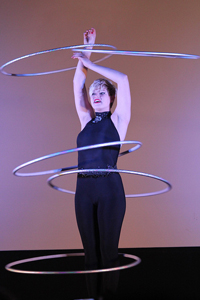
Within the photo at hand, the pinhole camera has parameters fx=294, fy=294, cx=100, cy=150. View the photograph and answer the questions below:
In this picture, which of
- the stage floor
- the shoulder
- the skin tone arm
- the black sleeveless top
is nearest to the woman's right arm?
the skin tone arm

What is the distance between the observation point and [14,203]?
407 cm

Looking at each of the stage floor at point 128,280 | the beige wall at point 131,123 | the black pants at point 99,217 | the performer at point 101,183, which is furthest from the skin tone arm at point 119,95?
the beige wall at point 131,123

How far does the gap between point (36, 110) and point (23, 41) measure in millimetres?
1002

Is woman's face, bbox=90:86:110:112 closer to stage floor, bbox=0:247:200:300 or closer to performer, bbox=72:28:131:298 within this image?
performer, bbox=72:28:131:298

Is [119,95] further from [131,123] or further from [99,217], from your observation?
[131,123]

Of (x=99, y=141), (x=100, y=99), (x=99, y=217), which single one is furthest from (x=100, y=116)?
(x=99, y=217)

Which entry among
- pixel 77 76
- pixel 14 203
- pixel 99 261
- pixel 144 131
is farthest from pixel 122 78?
pixel 14 203

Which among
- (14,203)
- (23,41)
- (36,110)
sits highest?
(23,41)

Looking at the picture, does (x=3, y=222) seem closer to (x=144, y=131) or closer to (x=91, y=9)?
(x=144, y=131)

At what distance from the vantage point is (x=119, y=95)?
233 cm

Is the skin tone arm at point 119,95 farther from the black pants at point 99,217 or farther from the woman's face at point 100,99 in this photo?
the black pants at point 99,217

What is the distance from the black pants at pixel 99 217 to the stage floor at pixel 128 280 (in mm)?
502

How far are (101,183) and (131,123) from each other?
220cm

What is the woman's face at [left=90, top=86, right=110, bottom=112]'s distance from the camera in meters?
2.35
